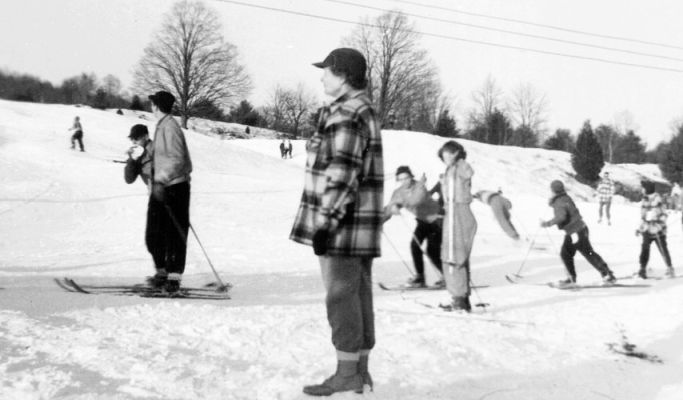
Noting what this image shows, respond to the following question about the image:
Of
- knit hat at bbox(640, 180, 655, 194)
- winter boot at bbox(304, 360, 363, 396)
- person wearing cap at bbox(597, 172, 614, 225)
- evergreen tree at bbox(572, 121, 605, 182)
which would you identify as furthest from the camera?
evergreen tree at bbox(572, 121, 605, 182)

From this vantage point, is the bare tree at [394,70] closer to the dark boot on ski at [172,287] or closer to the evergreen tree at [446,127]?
the evergreen tree at [446,127]

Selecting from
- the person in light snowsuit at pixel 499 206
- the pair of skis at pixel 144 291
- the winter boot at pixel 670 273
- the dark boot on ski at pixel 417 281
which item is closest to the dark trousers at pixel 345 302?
the pair of skis at pixel 144 291

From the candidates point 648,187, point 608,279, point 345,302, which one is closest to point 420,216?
point 608,279

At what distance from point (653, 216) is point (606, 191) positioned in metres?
11.4

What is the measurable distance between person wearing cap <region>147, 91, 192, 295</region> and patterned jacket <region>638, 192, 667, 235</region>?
828 cm

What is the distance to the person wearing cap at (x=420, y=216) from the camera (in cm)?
780

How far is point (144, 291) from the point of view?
5895 millimetres

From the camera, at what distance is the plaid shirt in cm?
312

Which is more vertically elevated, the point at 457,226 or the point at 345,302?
the point at 457,226

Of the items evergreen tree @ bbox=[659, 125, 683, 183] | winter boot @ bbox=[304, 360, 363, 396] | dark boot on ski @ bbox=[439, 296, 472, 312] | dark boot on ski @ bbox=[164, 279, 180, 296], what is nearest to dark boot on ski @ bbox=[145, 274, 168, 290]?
dark boot on ski @ bbox=[164, 279, 180, 296]

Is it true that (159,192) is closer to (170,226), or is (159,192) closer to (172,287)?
(170,226)

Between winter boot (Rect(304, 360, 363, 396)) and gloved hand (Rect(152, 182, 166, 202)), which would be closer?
winter boot (Rect(304, 360, 363, 396))

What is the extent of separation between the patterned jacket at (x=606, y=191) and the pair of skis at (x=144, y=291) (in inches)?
720

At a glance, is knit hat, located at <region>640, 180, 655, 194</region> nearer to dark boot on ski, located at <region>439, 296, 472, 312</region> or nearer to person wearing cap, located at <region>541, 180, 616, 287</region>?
person wearing cap, located at <region>541, 180, 616, 287</region>
